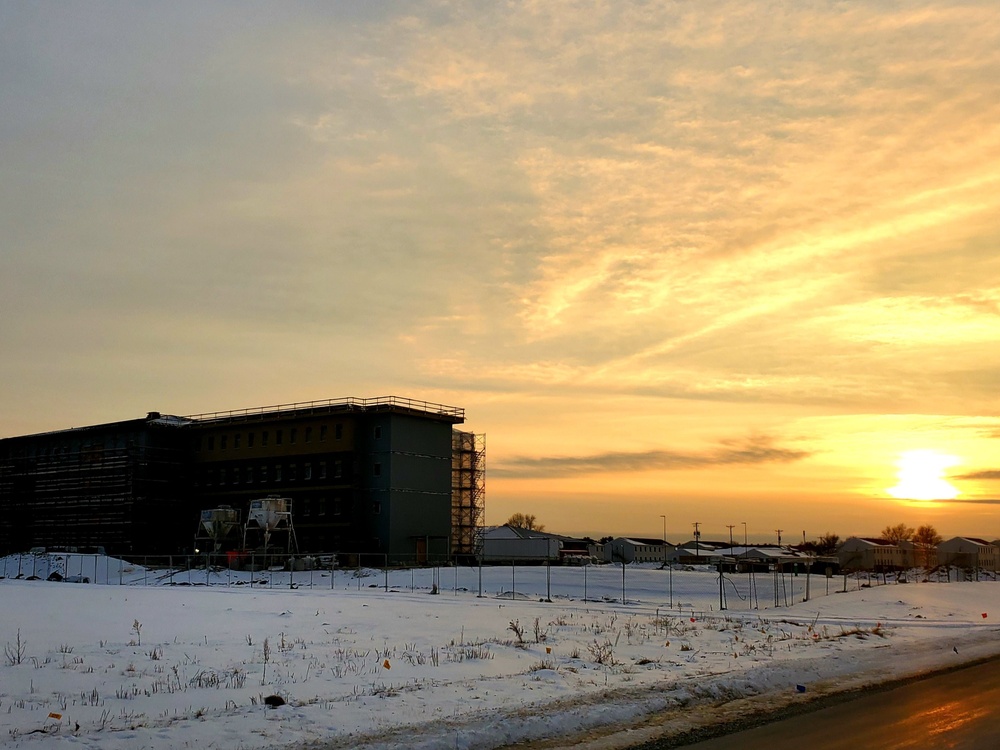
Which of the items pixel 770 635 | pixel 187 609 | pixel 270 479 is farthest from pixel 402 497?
pixel 770 635

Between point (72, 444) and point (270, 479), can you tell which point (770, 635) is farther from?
point (72, 444)

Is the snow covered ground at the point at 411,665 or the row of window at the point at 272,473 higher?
Answer: the row of window at the point at 272,473

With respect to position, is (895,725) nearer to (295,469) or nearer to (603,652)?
(603,652)

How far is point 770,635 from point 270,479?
267 feet

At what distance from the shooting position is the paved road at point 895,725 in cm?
1280

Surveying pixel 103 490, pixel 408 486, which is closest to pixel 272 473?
pixel 408 486

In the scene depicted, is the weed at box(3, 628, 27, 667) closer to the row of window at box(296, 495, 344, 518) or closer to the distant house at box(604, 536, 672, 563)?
the row of window at box(296, 495, 344, 518)

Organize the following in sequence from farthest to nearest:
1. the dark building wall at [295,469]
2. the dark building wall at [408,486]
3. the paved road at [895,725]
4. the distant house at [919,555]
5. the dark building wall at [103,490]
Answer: the distant house at [919,555] → the dark building wall at [103,490] → the dark building wall at [295,469] → the dark building wall at [408,486] → the paved road at [895,725]

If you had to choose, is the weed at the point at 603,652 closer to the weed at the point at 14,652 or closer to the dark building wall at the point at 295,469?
the weed at the point at 14,652

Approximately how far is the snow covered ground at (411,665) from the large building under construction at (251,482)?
5268 cm

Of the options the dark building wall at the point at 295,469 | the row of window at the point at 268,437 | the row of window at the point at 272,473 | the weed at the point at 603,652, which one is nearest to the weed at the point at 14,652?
the weed at the point at 603,652

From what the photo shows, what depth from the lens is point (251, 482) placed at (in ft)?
341

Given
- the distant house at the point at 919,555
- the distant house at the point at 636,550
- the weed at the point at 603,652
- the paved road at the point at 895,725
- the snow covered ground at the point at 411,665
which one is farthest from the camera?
the distant house at the point at 636,550

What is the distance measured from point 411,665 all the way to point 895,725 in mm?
10164
